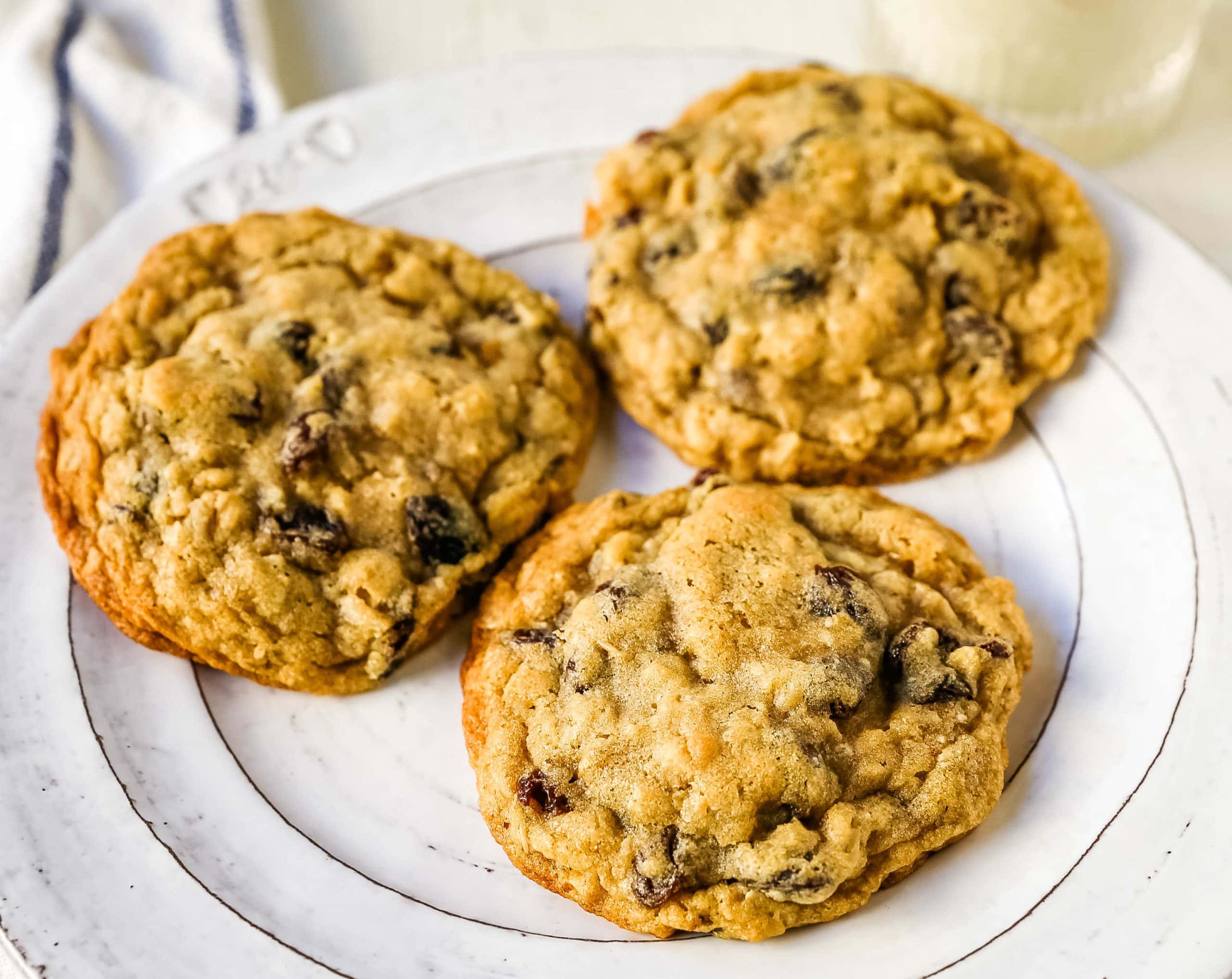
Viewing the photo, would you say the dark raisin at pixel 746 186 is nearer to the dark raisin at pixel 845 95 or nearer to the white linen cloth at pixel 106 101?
the dark raisin at pixel 845 95

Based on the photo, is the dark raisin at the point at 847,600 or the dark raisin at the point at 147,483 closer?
the dark raisin at the point at 847,600

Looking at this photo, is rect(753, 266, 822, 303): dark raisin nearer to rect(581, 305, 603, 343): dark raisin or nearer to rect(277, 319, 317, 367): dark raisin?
rect(581, 305, 603, 343): dark raisin

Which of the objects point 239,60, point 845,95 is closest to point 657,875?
point 845,95

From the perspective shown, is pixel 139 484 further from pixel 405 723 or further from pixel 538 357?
pixel 538 357

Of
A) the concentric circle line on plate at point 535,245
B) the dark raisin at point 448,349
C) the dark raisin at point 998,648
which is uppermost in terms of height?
the dark raisin at point 448,349

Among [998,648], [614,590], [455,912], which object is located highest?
[614,590]

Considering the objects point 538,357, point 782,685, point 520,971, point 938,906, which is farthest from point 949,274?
point 520,971

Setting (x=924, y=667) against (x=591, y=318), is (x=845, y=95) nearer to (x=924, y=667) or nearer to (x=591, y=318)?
(x=591, y=318)

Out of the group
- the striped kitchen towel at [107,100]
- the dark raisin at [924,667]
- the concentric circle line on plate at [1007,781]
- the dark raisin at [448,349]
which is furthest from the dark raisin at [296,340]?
the dark raisin at [924,667]
